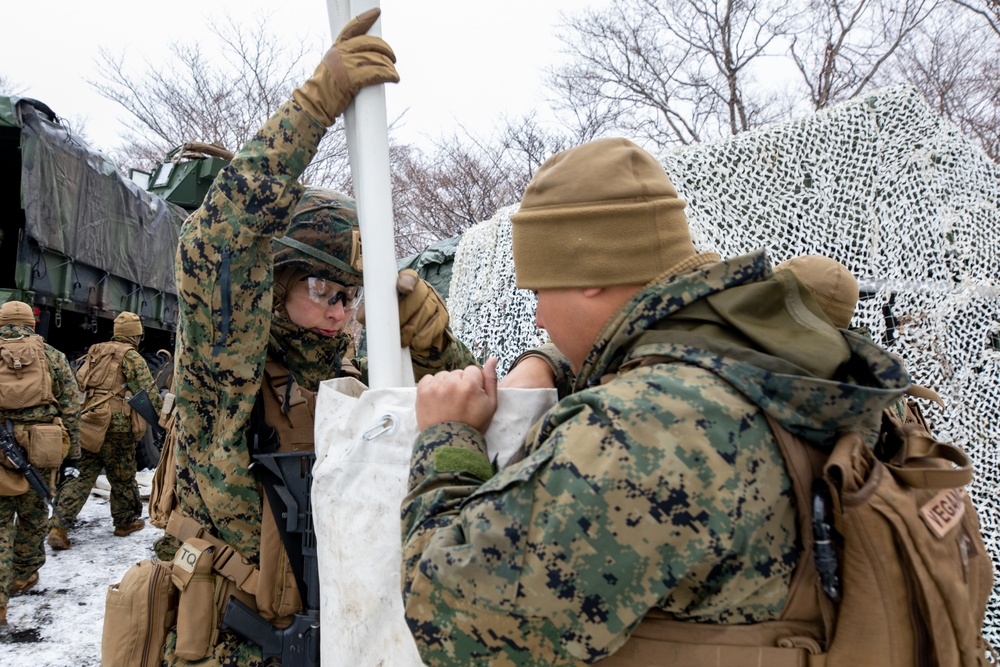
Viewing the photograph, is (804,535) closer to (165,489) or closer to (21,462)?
(165,489)

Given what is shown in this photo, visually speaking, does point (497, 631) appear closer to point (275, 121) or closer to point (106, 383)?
point (275, 121)

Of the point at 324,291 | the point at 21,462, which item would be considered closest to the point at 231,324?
the point at 324,291

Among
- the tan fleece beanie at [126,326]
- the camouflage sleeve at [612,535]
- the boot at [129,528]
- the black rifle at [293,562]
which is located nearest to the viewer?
the camouflage sleeve at [612,535]

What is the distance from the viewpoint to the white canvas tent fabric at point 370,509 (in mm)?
1369

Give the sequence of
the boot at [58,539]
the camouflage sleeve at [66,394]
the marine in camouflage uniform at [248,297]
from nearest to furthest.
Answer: the marine in camouflage uniform at [248,297] → the camouflage sleeve at [66,394] → the boot at [58,539]

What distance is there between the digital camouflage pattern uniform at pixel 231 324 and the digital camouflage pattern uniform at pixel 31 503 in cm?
447

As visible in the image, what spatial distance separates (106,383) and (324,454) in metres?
7.42

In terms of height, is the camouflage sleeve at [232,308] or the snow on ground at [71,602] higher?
the camouflage sleeve at [232,308]

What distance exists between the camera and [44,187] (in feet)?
27.3

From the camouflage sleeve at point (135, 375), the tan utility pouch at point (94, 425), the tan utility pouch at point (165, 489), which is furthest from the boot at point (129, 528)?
the tan utility pouch at point (165, 489)

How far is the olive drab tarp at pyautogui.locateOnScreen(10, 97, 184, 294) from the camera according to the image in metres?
8.09

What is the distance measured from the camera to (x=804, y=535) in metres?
1.11

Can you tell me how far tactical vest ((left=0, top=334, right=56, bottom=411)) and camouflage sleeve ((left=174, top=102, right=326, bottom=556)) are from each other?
487 cm

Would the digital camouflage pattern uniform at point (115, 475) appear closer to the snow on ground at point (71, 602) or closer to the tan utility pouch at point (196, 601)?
the snow on ground at point (71, 602)
